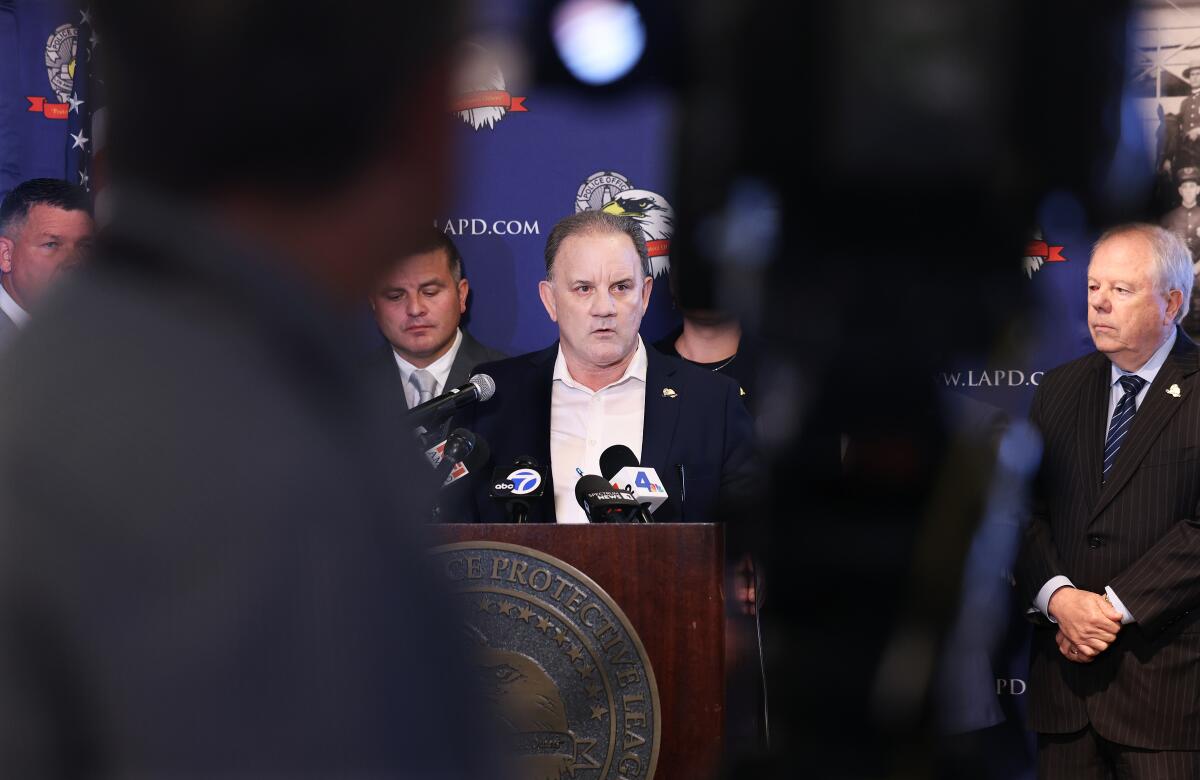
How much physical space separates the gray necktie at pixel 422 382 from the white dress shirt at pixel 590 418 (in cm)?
70

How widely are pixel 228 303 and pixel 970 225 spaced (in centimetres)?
285

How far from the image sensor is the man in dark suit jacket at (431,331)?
5.77 metres

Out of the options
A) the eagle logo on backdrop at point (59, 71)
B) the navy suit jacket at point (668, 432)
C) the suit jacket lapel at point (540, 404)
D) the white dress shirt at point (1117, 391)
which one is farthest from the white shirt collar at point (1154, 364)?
the eagle logo on backdrop at point (59, 71)

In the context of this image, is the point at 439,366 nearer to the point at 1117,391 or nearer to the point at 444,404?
the point at 444,404

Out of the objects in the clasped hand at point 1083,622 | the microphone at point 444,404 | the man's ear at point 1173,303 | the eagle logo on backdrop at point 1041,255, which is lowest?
the clasped hand at point 1083,622

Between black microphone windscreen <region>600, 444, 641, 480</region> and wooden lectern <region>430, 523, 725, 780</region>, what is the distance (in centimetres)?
72

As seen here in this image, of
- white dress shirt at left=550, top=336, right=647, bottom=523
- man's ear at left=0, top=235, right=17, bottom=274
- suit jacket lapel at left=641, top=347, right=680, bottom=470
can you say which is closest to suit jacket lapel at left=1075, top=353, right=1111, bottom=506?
suit jacket lapel at left=641, top=347, right=680, bottom=470

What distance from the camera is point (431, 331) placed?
229 inches

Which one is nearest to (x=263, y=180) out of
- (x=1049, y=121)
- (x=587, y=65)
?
(x=1049, y=121)

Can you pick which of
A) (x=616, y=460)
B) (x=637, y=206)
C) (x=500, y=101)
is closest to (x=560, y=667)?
(x=616, y=460)

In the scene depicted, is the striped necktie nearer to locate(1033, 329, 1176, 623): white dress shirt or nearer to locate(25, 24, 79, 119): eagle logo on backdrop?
locate(1033, 329, 1176, 623): white dress shirt

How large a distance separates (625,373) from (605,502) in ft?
6.97

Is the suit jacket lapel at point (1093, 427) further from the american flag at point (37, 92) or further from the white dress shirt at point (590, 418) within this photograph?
the american flag at point (37, 92)

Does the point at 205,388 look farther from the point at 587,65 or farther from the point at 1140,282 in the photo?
the point at 587,65
